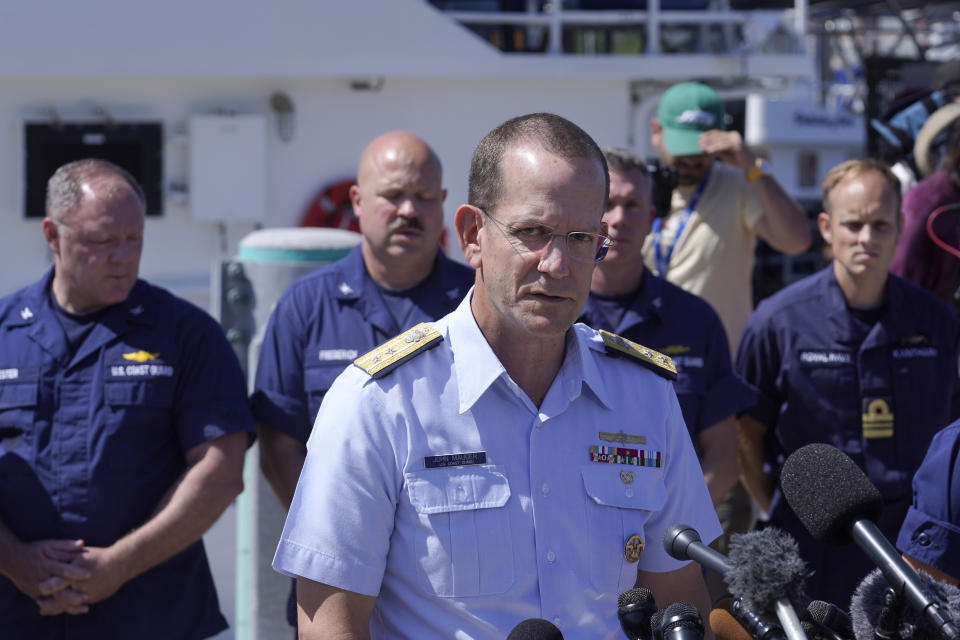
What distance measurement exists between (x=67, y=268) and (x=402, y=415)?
1.94 metres

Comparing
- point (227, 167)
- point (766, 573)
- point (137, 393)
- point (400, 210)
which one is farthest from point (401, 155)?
point (227, 167)

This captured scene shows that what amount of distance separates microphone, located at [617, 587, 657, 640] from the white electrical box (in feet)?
21.4

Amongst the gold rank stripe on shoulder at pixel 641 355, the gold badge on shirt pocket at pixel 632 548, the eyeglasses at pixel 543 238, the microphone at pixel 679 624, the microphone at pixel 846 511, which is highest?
the eyeglasses at pixel 543 238

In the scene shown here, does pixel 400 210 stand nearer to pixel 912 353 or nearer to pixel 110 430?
pixel 110 430

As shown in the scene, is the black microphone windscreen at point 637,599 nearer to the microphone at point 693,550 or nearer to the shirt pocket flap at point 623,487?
the microphone at point 693,550

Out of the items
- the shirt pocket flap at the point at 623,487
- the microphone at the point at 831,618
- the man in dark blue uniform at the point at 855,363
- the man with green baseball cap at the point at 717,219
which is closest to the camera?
the microphone at the point at 831,618

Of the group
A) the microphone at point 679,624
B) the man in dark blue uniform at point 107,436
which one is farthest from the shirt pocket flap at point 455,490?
the man in dark blue uniform at point 107,436

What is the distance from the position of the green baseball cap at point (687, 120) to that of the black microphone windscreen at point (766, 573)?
11.8 feet

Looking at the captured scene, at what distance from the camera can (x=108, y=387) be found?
12.0 feet

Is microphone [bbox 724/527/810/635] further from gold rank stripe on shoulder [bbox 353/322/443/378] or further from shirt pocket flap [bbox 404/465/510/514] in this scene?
gold rank stripe on shoulder [bbox 353/322/443/378]

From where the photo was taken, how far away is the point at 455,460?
2209mm

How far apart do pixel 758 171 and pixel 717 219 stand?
253mm

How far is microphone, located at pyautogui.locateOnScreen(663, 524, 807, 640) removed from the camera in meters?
1.51

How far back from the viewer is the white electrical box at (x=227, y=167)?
309 inches
